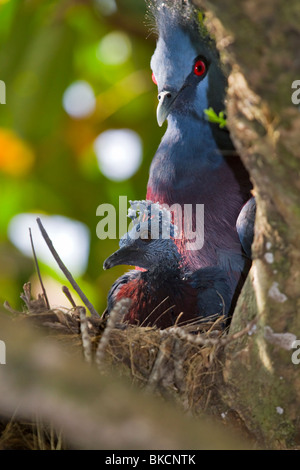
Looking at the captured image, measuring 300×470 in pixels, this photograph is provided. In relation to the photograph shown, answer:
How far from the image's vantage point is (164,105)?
9.77 feet

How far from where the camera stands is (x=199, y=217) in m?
2.99

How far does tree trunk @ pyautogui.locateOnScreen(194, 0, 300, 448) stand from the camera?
4.20 feet

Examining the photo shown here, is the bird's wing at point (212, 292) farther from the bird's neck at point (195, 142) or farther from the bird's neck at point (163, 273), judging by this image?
the bird's neck at point (195, 142)

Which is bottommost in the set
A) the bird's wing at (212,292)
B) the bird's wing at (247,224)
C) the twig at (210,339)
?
the twig at (210,339)

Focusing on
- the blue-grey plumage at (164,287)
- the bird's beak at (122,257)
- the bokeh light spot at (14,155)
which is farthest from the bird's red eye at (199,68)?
the bokeh light spot at (14,155)

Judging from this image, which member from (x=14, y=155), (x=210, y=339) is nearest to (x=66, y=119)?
(x=14, y=155)

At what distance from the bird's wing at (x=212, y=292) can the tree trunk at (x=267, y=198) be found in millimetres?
666

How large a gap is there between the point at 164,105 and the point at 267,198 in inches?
60.6

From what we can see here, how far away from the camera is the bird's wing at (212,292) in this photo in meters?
2.62

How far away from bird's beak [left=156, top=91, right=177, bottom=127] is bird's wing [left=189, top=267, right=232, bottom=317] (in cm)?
72

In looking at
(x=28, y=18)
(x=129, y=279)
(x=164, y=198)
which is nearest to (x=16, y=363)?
(x=129, y=279)

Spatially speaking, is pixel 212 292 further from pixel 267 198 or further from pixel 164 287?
pixel 267 198

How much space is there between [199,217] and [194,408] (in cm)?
115

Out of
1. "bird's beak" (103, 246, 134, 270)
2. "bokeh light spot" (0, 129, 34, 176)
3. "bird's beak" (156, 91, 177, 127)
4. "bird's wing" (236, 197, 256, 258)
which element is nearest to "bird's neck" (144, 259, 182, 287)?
"bird's beak" (103, 246, 134, 270)
